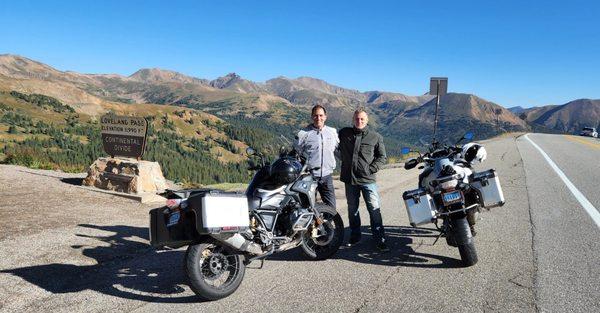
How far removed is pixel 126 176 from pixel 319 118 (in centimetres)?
610

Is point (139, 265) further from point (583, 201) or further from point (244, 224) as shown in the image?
point (583, 201)

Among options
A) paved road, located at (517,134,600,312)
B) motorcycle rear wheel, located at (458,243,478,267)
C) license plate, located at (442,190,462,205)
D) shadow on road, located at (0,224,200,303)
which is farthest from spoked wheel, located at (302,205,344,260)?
paved road, located at (517,134,600,312)

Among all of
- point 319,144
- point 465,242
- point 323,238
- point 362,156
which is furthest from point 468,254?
point 319,144

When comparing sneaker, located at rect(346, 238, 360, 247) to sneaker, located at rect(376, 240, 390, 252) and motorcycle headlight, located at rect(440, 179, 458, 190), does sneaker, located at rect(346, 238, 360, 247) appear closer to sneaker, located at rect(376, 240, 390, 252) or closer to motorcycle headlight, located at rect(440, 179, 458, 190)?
sneaker, located at rect(376, 240, 390, 252)

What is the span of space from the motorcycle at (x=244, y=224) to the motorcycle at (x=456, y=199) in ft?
3.97

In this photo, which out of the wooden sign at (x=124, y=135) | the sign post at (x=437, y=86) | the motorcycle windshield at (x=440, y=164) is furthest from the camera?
the sign post at (x=437, y=86)

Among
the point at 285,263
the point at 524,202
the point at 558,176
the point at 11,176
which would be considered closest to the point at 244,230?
the point at 285,263

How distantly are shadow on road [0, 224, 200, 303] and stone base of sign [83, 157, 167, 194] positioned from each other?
3905 mm

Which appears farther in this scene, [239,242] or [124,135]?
[124,135]

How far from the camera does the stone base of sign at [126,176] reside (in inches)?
405

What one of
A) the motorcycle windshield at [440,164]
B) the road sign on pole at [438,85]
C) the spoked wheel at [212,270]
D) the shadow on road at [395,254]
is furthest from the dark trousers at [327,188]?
the road sign on pole at [438,85]

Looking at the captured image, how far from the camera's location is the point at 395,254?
6164mm

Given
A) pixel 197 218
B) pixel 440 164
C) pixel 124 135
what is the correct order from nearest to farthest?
pixel 197 218, pixel 440 164, pixel 124 135

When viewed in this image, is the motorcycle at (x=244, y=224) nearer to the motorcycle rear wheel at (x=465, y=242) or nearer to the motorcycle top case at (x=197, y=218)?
the motorcycle top case at (x=197, y=218)
